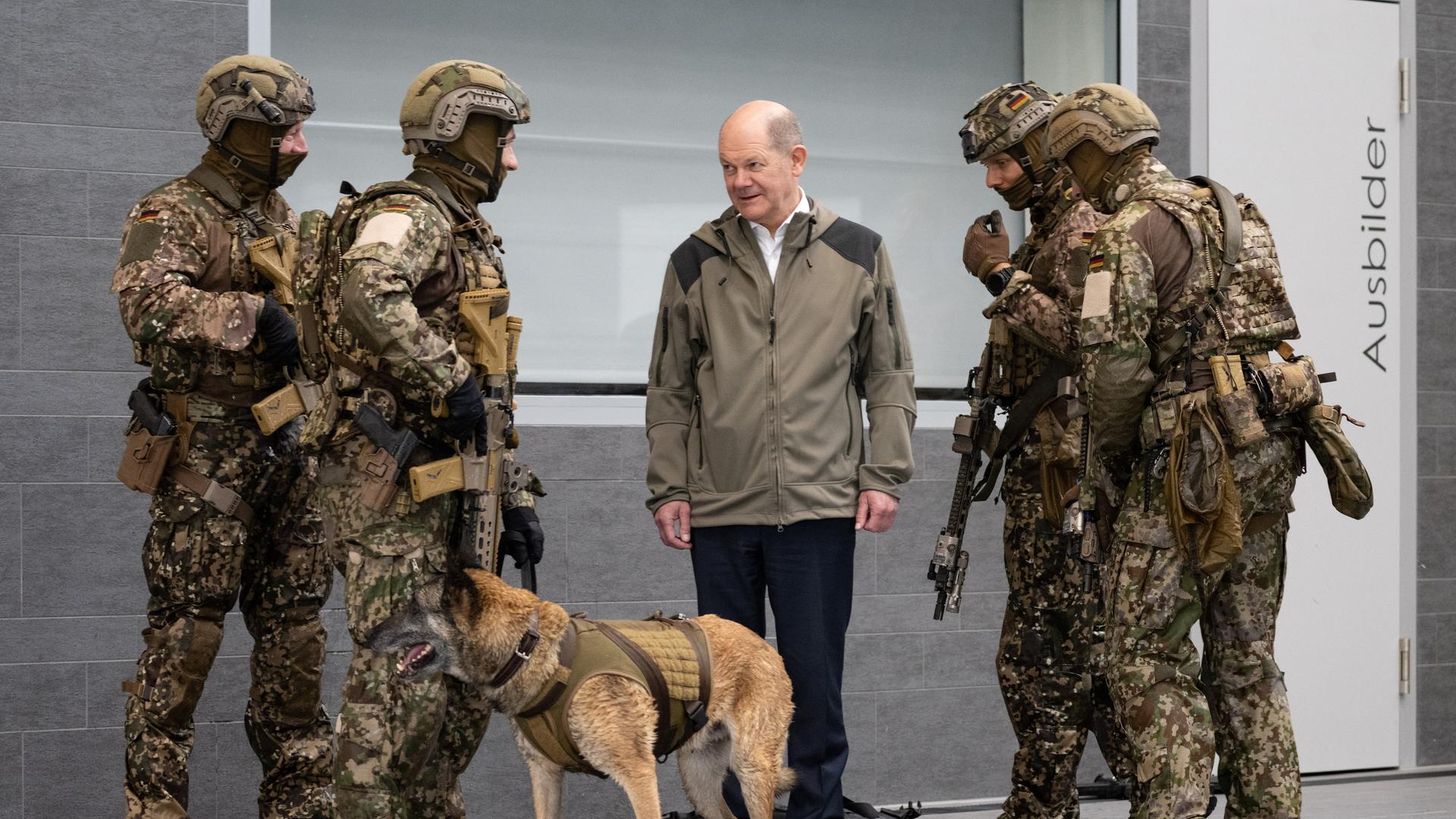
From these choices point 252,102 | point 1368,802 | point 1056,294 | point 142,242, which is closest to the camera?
point 142,242

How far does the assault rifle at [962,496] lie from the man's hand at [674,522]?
0.81 meters

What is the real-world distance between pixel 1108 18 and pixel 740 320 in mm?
2799

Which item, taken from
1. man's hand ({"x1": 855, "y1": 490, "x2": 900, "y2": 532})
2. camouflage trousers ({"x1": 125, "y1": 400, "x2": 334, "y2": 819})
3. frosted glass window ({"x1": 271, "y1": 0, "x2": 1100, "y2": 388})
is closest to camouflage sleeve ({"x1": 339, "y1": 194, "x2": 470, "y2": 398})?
camouflage trousers ({"x1": 125, "y1": 400, "x2": 334, "y2": 819})

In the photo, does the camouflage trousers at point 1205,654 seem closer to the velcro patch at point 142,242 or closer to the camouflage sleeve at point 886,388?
the camouflage sleeve at point 886,388

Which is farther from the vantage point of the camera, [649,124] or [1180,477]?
[649,124]

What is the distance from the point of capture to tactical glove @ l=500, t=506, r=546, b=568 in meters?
3.98

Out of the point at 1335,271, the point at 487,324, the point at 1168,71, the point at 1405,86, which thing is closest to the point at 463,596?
the point at 487,324

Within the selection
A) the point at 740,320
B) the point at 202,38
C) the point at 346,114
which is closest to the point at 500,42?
the point at 346,114

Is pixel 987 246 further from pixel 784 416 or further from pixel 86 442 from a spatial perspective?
pixel 86 442

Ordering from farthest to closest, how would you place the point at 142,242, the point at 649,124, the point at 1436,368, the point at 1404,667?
the point at 1436,368 → the point at 1404,667 → the point at 649,124 → the point at 142,242

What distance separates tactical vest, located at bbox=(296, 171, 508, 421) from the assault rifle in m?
1.66

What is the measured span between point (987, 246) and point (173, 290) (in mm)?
2342

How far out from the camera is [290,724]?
4.41 m

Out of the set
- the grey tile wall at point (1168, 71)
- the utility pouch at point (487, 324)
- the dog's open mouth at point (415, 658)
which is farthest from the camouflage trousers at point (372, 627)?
the grey tile wall at point (1168, 71)
